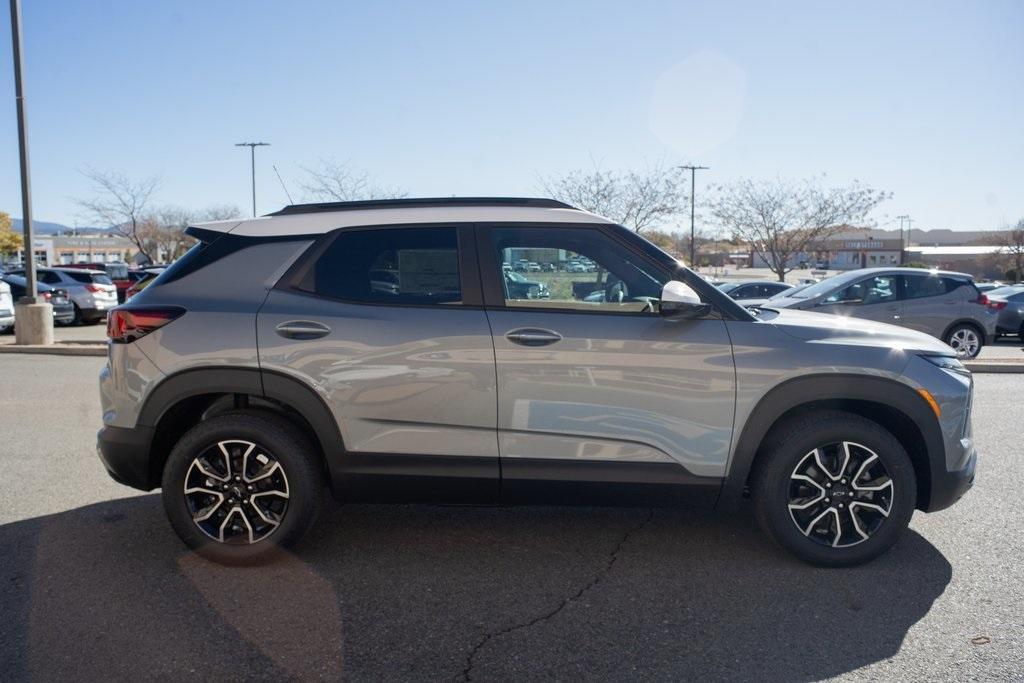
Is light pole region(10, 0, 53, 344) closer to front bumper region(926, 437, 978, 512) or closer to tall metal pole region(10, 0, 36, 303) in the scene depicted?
tall metal pole region(10, 0, 36, 303)

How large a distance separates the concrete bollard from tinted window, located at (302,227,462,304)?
12.0m

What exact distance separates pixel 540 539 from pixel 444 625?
1.15 meters

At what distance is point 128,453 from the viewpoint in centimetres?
419

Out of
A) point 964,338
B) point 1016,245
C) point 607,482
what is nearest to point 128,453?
point 607,482

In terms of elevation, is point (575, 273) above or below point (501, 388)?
above

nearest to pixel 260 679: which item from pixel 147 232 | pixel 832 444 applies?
pixel 832 444

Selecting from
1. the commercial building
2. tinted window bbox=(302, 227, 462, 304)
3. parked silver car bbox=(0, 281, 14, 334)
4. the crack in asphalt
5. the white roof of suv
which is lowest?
the crack in asphalt

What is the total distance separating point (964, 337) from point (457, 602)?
12.2 m

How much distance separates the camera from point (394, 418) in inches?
158

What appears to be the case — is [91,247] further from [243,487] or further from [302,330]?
[302,330]

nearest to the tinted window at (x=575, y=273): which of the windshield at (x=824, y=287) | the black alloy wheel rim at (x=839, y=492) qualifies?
the black alloy wheel rim at (x=839, y=492)

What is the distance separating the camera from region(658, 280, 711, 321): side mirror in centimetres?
382

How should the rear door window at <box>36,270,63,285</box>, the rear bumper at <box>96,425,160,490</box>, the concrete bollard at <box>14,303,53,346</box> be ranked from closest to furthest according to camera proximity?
the rear bumper at <box>96,425,160,490</box> < the concrete bollard at <box>14,303,53,346</box> < the rear door window at <box>36,270,63,285</box>

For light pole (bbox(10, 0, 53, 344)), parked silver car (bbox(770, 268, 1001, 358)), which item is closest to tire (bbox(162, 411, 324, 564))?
parked silver car (bbox(770, 268, 1001, 358))
